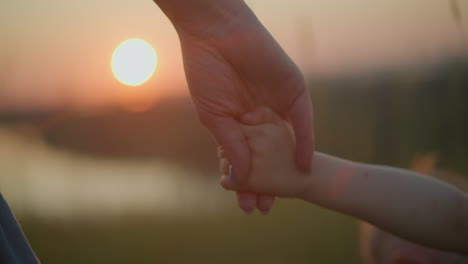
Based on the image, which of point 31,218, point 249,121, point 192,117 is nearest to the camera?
point 249,121

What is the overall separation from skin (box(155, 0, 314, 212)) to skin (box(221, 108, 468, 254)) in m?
0.04

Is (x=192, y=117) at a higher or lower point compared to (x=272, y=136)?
lower

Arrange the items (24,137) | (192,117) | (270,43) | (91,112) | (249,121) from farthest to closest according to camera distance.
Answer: (192,117) → (91,112) → (24,137) → (249,121) → (270,43)

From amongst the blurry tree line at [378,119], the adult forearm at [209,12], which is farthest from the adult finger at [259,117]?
the blurry tree line at [378,119]

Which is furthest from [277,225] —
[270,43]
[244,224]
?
[270,43]

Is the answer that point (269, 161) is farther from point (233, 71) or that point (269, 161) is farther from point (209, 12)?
point (209, 12)

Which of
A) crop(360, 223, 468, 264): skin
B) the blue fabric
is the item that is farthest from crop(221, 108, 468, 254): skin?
the blue fabric

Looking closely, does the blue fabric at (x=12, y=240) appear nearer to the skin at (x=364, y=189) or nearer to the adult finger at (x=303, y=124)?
the skin at (x=364, y=189)

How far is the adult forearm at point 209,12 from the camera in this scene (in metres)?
1.25

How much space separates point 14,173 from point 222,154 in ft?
7.01

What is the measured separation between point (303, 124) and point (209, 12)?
0.38 meters

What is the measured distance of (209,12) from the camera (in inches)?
49.2

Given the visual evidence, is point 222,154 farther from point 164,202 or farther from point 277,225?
point 164,202

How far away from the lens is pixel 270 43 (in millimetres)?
1273
